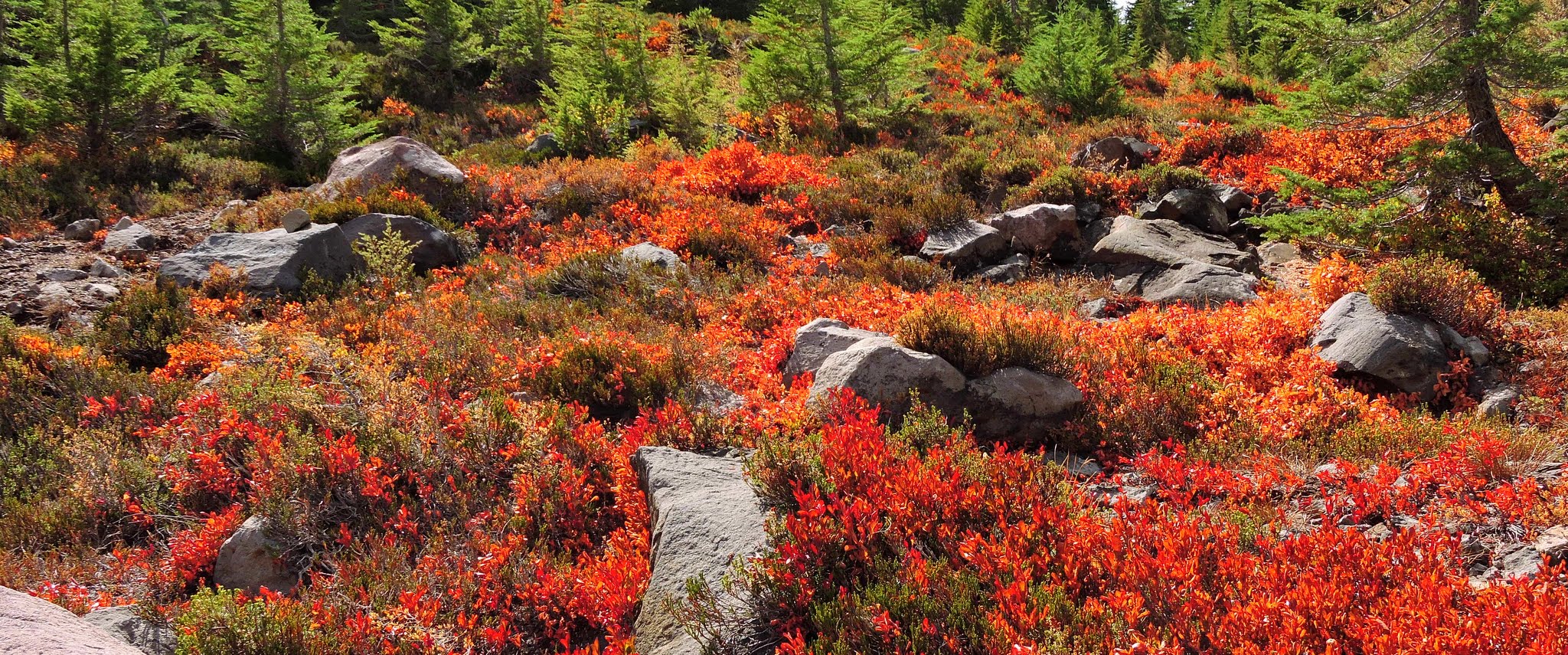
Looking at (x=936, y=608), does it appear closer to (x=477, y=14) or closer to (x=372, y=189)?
(x=372, y=189)

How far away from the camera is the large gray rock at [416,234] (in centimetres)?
1055

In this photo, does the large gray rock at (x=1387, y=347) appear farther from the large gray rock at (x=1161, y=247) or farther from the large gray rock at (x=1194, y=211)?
the large gray rock at (x=1194, y=211)

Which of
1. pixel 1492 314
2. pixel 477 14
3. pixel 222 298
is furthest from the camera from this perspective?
pixel 477 14

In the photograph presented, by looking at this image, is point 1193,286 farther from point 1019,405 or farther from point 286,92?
point 286,92

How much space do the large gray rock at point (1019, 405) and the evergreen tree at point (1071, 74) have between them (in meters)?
13.9

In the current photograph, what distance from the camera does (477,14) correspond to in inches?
881

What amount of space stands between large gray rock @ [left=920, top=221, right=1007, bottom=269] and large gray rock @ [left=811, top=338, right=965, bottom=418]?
15.0ft

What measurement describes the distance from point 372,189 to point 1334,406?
42.7 feet

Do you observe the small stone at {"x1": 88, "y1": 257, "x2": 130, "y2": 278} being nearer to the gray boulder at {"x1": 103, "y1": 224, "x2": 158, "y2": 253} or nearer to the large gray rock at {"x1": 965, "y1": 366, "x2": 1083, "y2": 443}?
the gray boulder at {"x1": 103, "y1": 224, "x2": 158, "y2": 253}

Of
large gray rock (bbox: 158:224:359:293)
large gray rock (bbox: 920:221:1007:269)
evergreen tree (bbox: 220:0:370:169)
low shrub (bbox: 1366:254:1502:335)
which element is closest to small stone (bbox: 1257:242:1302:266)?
low shrub (bbox: 1366:254:1502:335)

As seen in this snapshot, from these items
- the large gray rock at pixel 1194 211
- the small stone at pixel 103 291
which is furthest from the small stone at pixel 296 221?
the large gray rock at pixel 1194 211

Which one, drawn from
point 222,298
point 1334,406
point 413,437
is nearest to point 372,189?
point 222,298

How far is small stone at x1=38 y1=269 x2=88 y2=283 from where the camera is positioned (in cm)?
911

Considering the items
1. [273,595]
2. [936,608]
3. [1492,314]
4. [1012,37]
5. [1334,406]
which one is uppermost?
[1012,37]
